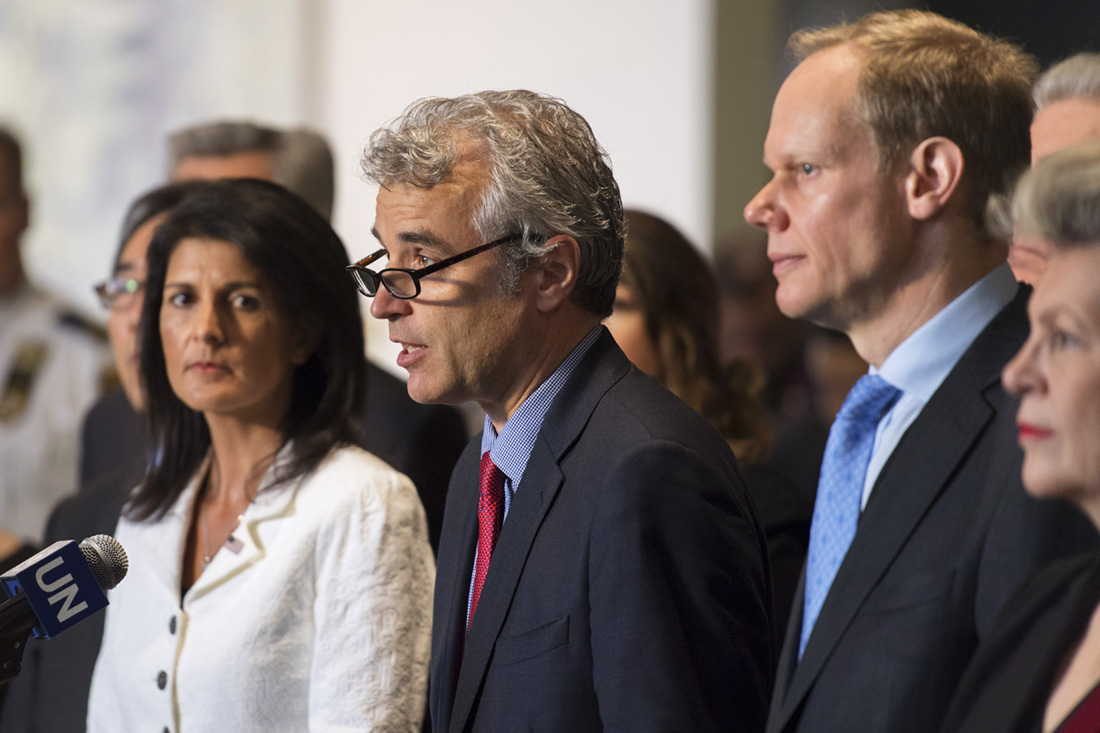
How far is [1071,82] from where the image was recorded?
226cm

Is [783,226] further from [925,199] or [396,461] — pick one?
[396,461]

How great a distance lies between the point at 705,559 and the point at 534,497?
30 centimetres

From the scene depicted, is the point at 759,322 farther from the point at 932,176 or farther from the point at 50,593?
the point at 50,593

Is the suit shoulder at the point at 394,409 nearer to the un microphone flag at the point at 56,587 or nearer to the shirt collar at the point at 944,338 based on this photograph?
the un microphone flag at the point at 56,587

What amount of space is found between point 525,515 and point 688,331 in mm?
1391

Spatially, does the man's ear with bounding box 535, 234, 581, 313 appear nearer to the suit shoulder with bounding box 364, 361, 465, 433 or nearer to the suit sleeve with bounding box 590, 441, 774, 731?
the suit sleeve with bounding box 590, 441, 774, 731

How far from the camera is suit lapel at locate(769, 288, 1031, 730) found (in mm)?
1505

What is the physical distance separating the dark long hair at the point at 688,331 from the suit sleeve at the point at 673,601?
1.36 meters

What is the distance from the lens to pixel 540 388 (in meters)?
1.96

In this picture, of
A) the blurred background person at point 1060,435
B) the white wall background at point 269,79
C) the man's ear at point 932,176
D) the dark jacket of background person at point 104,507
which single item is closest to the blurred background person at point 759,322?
the white wall background at point 269,79

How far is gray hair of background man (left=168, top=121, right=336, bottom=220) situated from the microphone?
207 cm

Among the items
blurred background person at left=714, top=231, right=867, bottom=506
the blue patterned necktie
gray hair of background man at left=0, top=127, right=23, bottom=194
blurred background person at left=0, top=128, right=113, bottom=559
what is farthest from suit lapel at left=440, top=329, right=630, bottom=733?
gray hair of background man at left=0, top=127, right=23, bottom=194

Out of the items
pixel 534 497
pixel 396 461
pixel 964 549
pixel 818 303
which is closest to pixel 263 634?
pixel 396 461

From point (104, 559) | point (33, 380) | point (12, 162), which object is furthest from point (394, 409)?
point (12, 162)
